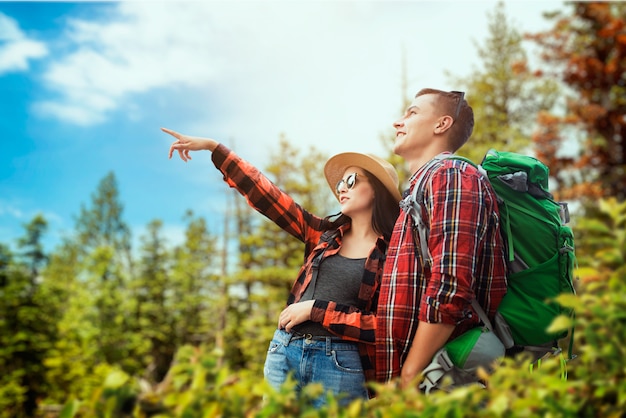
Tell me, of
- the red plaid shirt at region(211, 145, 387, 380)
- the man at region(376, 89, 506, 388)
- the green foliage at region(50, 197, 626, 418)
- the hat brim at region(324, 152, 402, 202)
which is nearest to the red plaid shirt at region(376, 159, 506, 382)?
the man at region(376, 89, 506, 388)

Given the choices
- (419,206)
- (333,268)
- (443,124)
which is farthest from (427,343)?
(443,124)

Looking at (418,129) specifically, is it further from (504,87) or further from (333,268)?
(504,87)

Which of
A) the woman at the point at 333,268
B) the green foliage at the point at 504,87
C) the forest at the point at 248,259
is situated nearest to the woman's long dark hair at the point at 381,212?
the woman at the point at 333,268

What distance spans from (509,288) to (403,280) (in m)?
0.41

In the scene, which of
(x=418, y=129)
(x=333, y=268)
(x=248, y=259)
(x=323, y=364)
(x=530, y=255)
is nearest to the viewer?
(x=530, y=255)

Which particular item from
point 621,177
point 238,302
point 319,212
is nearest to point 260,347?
point 319,212

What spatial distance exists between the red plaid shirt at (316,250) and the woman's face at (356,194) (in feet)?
0.35

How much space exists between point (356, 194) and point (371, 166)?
17cm

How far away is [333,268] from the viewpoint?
9.08ft

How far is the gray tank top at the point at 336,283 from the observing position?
2.64 m

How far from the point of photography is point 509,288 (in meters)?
2.18

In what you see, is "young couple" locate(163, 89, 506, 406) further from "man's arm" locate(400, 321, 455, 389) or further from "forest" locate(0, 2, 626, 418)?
"forest" locate(0, 2, 626, 418)

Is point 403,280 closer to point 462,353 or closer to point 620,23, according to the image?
point 462,353

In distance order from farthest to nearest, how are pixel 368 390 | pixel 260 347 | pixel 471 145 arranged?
pixel 471 145 → pixel 260 347 → pixel 368 390
